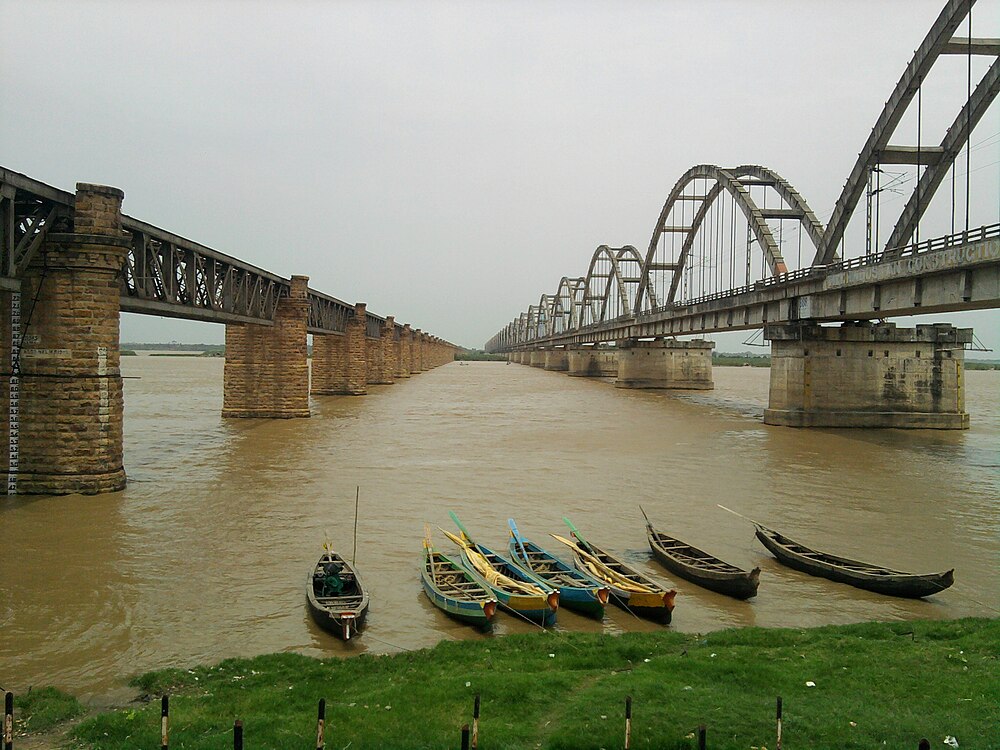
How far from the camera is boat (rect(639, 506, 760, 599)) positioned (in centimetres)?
1264

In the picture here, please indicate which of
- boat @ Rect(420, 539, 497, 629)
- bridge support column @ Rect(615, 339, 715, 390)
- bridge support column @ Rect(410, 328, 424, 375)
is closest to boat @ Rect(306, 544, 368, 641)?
boat @ Rect(420, 539, 497, 629)

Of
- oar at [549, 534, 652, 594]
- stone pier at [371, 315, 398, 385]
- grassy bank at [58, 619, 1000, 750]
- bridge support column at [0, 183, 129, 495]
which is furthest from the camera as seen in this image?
stone pier at [371, 315, 398, 385]

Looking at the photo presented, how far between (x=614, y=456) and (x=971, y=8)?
77.7 ft

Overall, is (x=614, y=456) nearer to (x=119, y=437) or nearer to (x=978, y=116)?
(x=119, y=437)

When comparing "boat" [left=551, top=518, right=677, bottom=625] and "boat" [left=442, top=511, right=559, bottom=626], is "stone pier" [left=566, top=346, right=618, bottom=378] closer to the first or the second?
"boat" [left=442, top=511, right=559, bottom=626]

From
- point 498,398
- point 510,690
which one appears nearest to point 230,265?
point 510,690

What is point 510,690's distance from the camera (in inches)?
329

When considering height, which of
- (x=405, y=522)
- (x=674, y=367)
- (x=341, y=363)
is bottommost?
(x=405, y=522)

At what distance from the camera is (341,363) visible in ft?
208

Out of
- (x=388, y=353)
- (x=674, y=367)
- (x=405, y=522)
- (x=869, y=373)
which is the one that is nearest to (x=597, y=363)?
(x=674, y=367)

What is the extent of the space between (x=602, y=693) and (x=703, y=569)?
5650 mm

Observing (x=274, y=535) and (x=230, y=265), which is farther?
(x=230, y=265)

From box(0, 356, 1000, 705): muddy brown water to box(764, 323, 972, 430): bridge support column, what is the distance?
5.85 ft

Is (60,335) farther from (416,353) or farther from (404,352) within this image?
(416,353)
